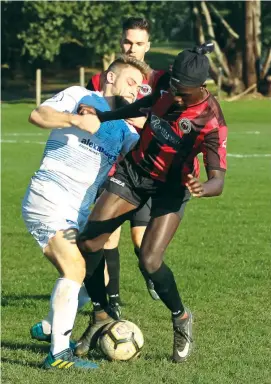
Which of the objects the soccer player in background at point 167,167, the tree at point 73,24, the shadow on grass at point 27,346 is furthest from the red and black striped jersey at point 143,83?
the tree at point 73,24

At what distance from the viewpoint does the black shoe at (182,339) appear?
7503 mm

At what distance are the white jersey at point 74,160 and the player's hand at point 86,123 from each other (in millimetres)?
220

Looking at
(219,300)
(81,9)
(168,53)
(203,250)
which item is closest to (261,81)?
(81,9)

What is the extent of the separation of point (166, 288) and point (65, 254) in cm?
87

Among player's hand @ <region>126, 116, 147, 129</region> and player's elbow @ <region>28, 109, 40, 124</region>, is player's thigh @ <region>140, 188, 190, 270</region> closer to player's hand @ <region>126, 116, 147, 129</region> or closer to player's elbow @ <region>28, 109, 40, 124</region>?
player's hand @ <region>126, 116, 147, 129</region>

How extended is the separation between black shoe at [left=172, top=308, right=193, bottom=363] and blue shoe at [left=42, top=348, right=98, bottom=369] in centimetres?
A: 64

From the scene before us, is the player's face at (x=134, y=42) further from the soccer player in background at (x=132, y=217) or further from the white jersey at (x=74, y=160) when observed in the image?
the white jersey at (x=74, y=160)

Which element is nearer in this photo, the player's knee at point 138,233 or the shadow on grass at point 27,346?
the shadow on grass at point 27,346

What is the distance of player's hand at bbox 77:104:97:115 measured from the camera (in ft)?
24.3

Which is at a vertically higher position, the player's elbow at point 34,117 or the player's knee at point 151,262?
the player's elbow at point 34,117

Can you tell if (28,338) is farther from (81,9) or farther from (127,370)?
(81,9)

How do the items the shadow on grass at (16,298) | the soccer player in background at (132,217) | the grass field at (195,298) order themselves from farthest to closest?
1. the shadow on grass at (16,298)
2. the soccer player in background at (132,217)
3. the grass field at (195,298)

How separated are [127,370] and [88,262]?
966mm

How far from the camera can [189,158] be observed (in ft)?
24.7
